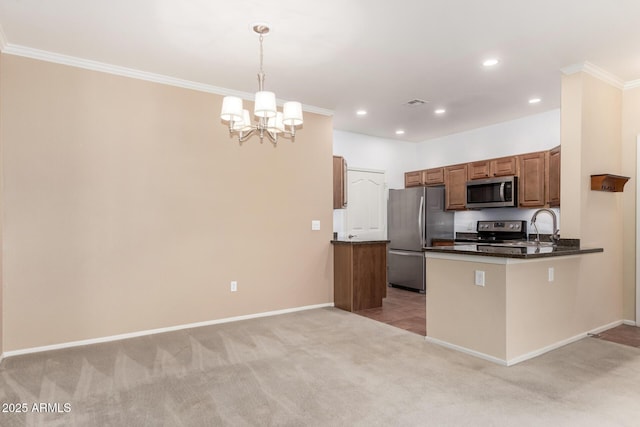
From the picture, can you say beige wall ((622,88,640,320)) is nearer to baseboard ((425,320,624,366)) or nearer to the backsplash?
baseboard ((425,320,624,366))

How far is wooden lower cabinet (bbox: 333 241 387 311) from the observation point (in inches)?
189

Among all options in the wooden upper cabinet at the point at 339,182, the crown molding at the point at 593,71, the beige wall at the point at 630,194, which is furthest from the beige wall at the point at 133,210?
the beige wall at the point at 630,194

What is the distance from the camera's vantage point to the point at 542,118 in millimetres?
5289

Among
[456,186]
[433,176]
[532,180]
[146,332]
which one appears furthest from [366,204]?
[146,332]

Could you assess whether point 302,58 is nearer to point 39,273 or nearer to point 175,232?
point 175,232

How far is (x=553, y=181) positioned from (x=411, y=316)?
8.38 feet

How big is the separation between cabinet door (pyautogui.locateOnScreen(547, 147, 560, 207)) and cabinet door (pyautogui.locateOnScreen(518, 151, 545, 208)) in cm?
7

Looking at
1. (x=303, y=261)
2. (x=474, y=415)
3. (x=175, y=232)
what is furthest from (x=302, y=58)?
(x=474, y=415)

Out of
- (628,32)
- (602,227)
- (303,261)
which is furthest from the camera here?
(303,261)

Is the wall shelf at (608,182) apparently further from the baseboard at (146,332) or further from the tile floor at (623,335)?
the baseboard at (146,332)

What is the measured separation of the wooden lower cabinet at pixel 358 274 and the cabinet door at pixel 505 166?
2.03 meters

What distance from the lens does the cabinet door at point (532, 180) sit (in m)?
4.95

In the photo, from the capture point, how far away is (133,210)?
3.77 metres

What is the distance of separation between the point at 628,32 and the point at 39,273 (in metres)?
5.39
